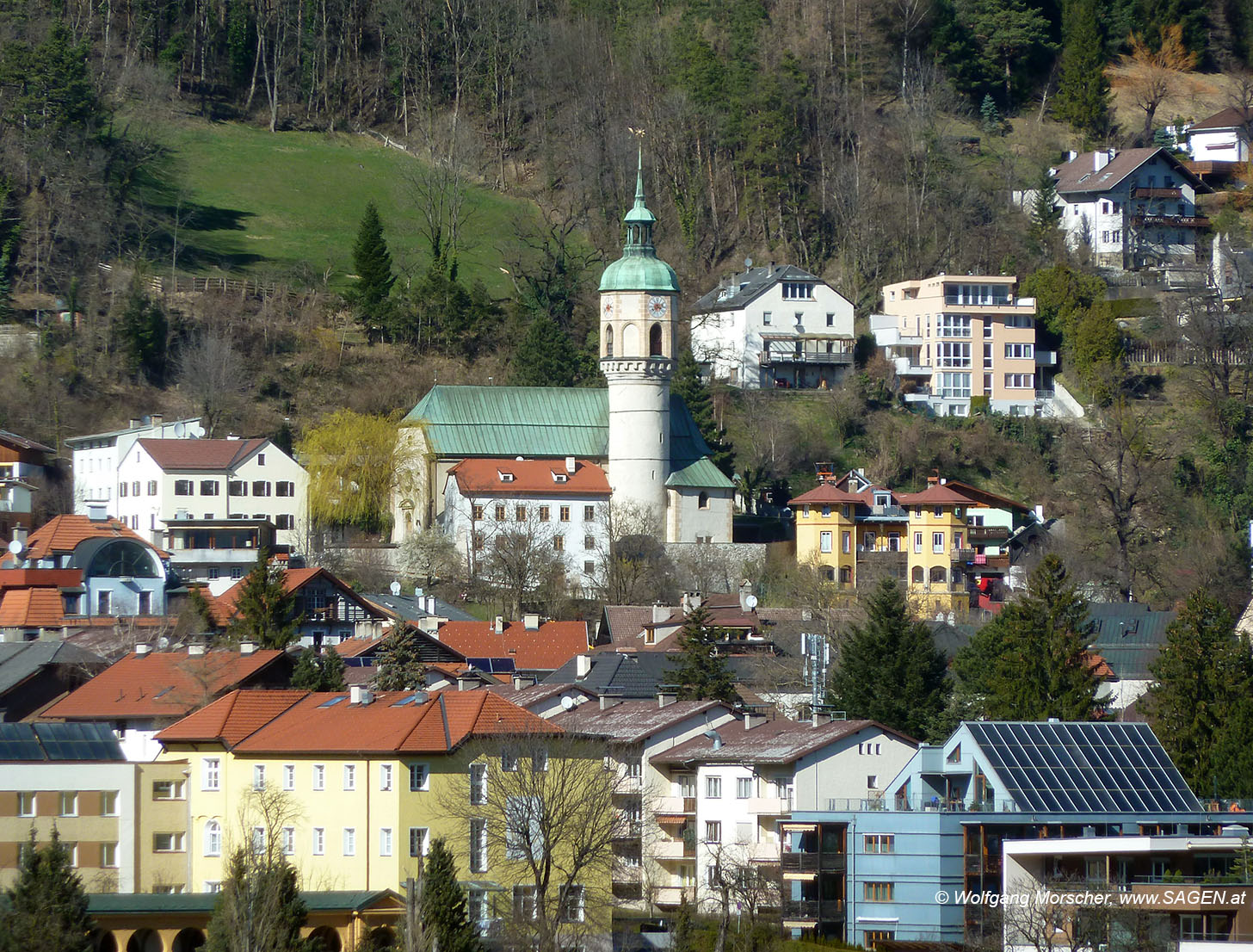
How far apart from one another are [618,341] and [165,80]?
33204mm

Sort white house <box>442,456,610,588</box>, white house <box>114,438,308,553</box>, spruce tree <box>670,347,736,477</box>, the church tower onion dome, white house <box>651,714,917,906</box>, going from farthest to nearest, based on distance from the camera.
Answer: spruce tree <box>670,347,736,477</box>, the church tower onion dome, white house <box>442,456,610,588</box>, white house <box>114,438,308,553</box>, white house <box>651,714,917,906</box>

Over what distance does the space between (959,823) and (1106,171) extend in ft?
250

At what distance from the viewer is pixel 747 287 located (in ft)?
358

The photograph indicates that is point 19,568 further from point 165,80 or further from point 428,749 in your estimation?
point 165,80

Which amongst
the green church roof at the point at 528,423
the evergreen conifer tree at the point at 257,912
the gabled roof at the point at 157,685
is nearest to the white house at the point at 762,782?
the gabled roof at the point at 157,685

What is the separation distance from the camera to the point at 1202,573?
86.0 meters

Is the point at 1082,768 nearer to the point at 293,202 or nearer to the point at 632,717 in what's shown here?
the point at 632,717

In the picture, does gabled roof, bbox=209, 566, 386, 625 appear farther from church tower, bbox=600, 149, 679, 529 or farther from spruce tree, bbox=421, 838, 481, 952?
spruce tree, bbox=421, 838, 481, 952

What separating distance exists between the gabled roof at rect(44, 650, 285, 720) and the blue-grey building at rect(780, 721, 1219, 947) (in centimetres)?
1322

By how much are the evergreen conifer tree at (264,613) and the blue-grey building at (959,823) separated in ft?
60.9

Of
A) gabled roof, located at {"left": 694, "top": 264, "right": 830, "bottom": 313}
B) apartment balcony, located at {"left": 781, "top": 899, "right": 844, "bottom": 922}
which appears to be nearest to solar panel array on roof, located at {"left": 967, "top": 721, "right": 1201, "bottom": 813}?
apartment balcony, located at {"left": 781, "top": 899, "right": 844, "bottom": 922}

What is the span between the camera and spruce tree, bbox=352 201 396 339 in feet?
337

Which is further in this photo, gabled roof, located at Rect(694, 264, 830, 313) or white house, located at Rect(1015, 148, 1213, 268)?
white house, located at Rect(1015, 148, 1213, 268)

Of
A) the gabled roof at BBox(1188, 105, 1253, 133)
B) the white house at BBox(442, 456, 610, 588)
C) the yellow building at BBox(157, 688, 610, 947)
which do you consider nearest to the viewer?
the yellow building at BBox(157, 688, 610, 947)
